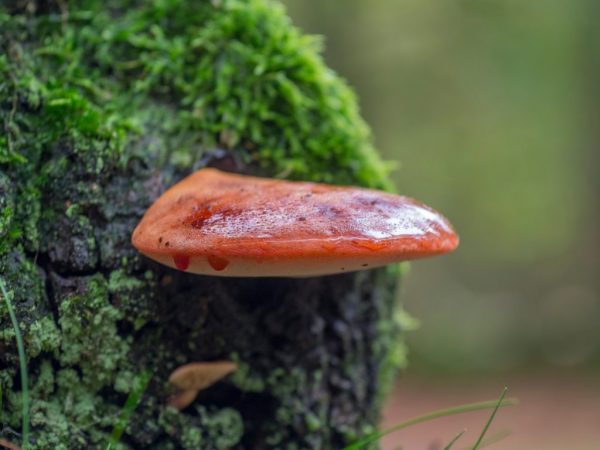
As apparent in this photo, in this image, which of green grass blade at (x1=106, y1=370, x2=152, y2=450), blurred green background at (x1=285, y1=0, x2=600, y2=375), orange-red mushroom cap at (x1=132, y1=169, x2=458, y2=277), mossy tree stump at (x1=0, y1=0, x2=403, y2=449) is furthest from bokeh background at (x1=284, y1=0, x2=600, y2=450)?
orange-red mushroom cap at (x1=132, y1=169, x2=458, y2=277)

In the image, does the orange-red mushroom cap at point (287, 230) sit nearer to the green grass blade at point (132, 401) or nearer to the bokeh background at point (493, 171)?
the green grass blade at point (132, 401)

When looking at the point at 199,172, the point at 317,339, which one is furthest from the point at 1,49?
the point at 317,339

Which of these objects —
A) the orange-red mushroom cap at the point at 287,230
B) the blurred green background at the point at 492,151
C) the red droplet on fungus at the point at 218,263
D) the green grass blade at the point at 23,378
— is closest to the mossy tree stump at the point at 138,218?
the green grass blade at the point at 23,378

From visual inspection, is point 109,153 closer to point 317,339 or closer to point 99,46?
point 99,46

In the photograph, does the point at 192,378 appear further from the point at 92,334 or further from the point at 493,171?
the point at 493,171

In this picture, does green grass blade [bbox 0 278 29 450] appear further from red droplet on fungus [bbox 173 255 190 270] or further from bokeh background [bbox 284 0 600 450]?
bokeh background [bbox 284 0 600 450]

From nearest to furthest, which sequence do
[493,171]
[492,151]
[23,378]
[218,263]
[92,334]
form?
[23,378], [218,263], [92,334], [492,151], [493,171]

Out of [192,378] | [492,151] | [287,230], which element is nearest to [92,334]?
[192,378]
